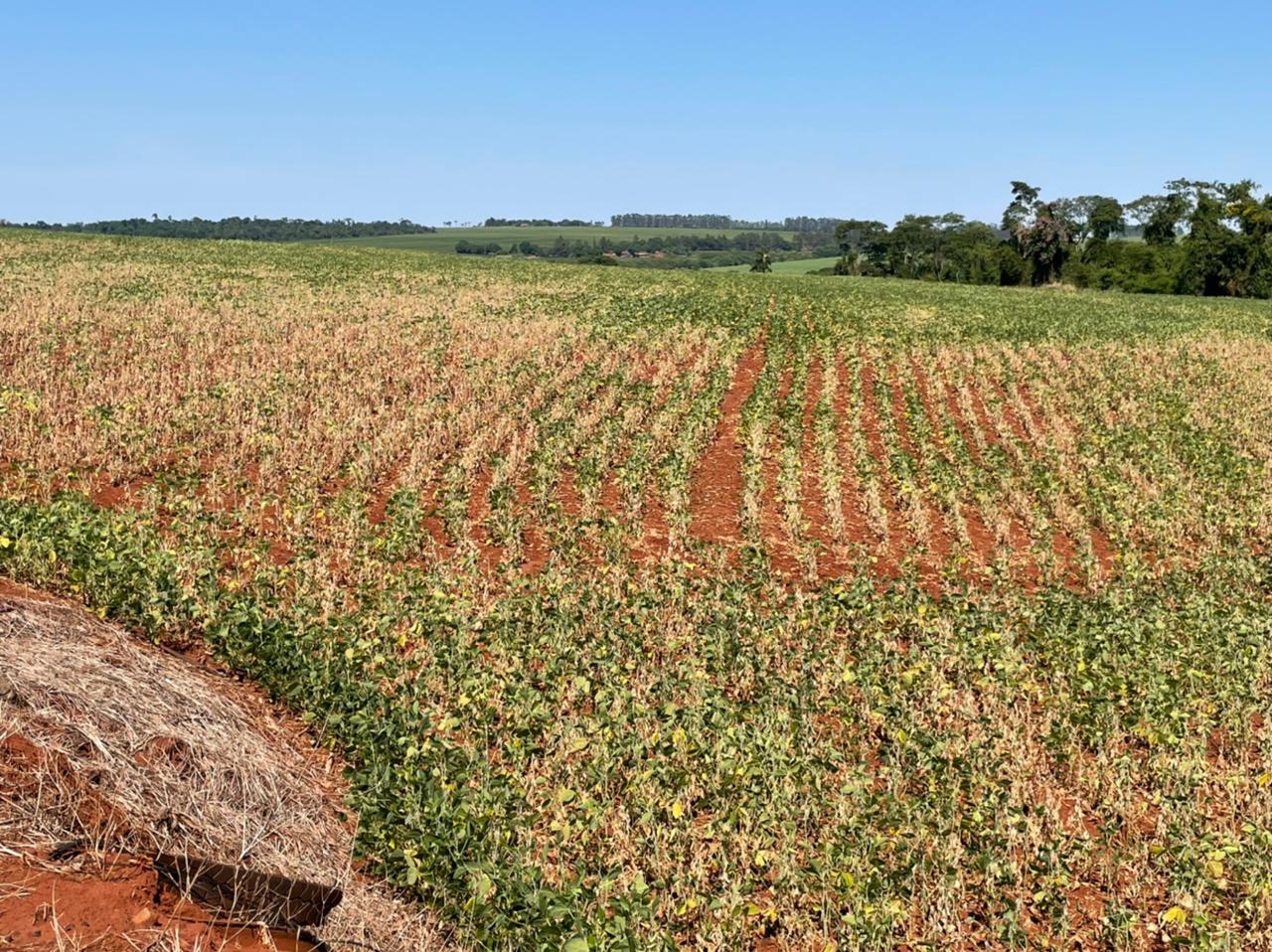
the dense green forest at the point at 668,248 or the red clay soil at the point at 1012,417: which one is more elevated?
the dense green forest at the point at 668,248

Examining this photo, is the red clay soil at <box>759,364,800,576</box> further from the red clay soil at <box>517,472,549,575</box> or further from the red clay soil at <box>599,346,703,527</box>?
the red clay soil at <box>517,472,549,575</box>

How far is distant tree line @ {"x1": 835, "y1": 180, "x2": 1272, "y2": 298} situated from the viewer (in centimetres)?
7456

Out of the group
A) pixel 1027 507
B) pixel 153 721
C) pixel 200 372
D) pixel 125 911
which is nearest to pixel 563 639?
pixel 153 721

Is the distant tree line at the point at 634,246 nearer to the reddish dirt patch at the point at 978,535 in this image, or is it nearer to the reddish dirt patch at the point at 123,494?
the reddish dirt patch at the point at 978,535

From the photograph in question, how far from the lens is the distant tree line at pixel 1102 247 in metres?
74.6

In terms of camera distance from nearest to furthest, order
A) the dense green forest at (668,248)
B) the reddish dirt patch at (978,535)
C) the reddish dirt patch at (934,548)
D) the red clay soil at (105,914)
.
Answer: the red clay soil at (105,914) → the reddish dirt patch at (934,548) → the reddish dirt patch at (978,535) → the dense green forest at (668,248)

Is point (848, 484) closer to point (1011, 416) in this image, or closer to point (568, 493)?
point (568, 493)

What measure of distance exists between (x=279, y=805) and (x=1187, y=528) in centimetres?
1311

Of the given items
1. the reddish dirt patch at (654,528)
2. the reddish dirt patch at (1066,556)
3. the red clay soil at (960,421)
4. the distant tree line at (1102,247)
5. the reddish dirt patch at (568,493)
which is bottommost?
the reddish dirt patch at (1066,556)

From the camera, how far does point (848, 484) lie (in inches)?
617

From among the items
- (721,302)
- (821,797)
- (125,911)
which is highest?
(721,302)

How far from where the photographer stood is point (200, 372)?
19031 millimetres

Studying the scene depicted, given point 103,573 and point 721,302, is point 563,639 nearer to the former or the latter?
point 103,573

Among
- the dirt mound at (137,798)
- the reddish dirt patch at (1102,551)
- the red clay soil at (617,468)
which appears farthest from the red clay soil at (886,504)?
the dirt mound at (137,798)
